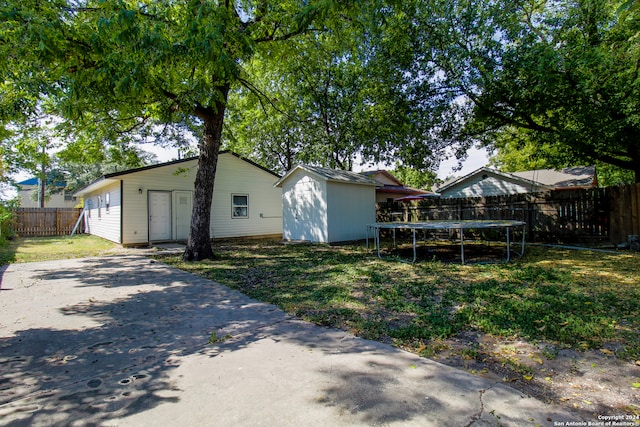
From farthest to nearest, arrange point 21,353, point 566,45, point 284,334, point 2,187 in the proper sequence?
point 2,187 < point 566,45 < point 284,334 < point 21,353

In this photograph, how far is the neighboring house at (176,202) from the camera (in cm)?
1246

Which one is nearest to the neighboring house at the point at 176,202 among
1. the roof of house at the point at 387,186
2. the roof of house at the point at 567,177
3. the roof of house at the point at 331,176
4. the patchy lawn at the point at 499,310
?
the roof of house at the point at 331,176

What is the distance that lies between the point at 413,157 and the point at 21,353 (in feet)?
41.8

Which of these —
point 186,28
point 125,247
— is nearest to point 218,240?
point 125,247

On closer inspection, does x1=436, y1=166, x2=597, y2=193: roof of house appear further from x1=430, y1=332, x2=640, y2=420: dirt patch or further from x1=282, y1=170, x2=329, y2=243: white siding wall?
x1=430, y1=332, x2=640, y2=420: dirt patch

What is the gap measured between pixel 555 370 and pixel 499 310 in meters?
1.47

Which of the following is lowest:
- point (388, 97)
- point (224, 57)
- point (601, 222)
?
point (601, 222)

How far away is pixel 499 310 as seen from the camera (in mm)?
4062

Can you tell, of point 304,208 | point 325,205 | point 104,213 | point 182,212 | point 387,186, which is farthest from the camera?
point 387,186

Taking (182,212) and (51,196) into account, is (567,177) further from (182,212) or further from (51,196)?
(51,196)

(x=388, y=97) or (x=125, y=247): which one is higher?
(x=388, y=97)

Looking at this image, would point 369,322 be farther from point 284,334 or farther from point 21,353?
point 21,353

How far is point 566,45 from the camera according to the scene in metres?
9.42

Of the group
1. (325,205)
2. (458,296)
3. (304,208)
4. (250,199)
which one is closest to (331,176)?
(325,205)
